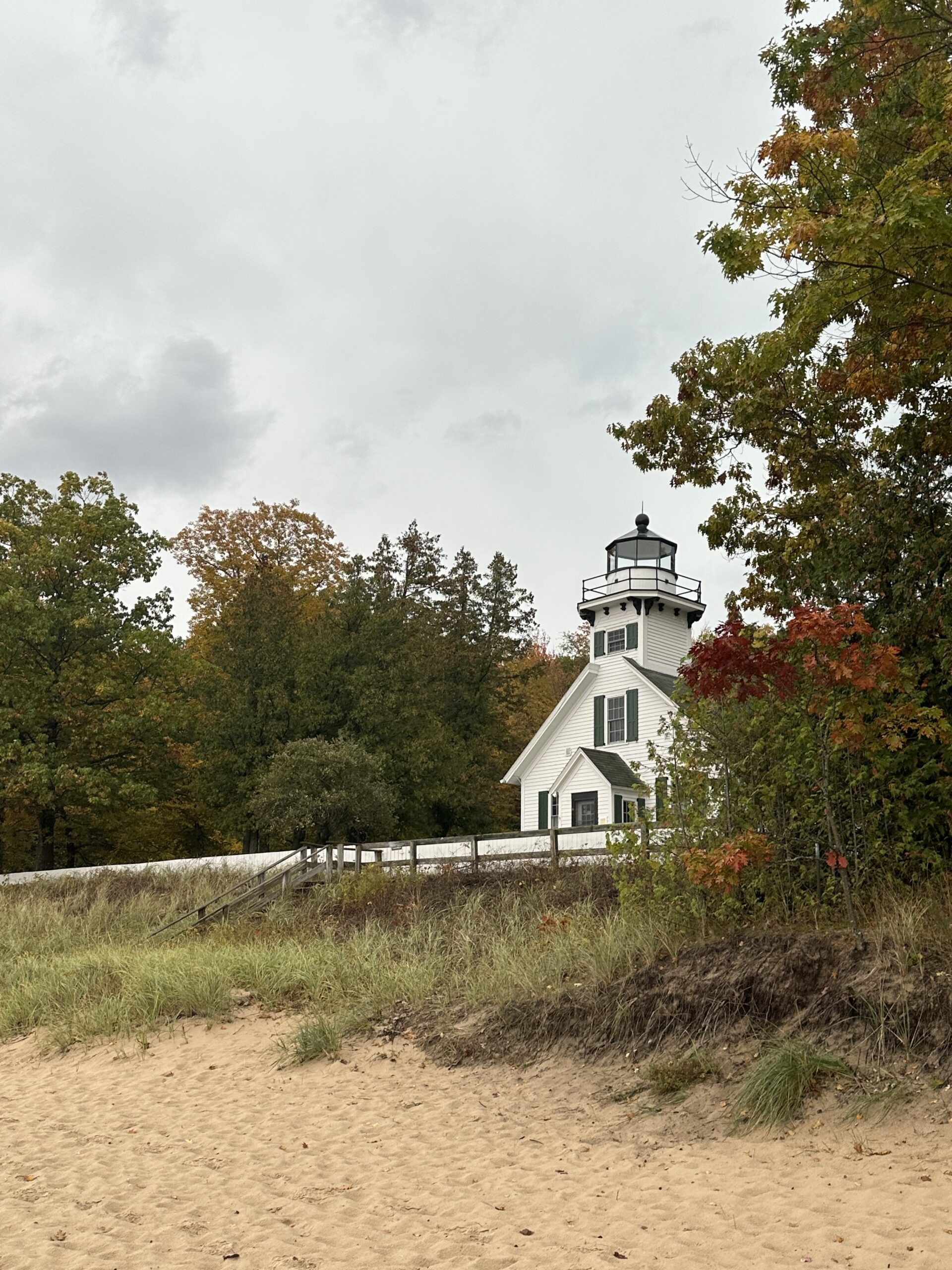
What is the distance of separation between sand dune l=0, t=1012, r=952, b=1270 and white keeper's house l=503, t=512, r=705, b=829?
63.7 feet

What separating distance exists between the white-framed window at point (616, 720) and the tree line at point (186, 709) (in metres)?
6.44

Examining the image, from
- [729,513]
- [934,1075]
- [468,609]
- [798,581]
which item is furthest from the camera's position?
[468,609]

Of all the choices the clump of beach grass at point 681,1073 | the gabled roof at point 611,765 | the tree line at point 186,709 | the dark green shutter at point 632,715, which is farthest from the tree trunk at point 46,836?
the clump of beach grass at point 681,1073

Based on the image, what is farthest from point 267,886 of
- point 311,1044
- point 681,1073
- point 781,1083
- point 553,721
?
point 781,1083

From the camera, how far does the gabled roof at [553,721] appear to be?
3081 cm

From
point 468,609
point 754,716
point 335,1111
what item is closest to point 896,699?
point 754,716

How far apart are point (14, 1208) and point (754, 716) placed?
725 centimetres

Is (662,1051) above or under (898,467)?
under

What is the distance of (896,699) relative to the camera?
9258 millimetres

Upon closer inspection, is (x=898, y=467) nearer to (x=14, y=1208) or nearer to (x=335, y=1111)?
(x=335, y=1111)

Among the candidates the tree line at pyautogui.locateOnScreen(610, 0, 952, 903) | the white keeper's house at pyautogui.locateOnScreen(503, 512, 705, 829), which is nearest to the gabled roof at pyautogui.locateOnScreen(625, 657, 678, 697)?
the white keeper's house at pyautogui.locateOnScreen(503, 512, 705, 829)

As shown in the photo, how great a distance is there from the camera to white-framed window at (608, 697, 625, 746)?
97.8 ft

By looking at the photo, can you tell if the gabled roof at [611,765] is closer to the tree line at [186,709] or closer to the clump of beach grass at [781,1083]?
the tree line at [186,709]

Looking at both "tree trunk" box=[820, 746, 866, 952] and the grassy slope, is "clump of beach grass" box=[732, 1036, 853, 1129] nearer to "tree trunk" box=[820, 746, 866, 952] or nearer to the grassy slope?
the grassy slope
